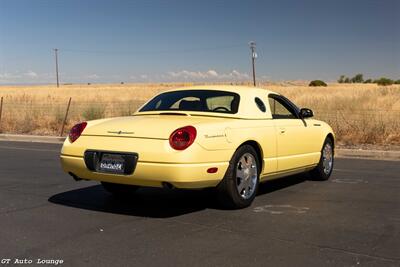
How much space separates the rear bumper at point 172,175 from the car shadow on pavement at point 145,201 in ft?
1.64

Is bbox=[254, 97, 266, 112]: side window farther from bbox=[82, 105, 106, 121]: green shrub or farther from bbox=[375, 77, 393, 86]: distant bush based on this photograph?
bbox=[375, 77, 393, 86]: distant bush

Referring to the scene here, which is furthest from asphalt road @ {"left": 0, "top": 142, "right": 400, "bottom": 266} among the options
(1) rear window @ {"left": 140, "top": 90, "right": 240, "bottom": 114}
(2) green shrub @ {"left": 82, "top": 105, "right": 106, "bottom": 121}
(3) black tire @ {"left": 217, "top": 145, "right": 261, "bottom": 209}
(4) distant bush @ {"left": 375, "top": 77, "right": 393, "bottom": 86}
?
(4) distant bush @ {"left": 375, "top": 77, "right": 393, "bottom": 86}

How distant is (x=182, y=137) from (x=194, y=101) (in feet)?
4.25

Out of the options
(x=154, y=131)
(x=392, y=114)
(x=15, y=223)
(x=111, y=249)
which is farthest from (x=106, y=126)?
(x=392, y=114)

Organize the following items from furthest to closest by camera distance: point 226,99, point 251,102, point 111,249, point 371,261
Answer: point 226,99
point 251,102
point 111,249
point 371,261

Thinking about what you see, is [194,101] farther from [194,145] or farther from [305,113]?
[305,113]

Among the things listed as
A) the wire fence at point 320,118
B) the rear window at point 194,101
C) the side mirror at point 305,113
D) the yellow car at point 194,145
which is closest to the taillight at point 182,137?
the yellow car at point 194,145

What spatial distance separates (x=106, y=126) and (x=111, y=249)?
190 centimetres

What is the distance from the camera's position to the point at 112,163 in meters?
6.02

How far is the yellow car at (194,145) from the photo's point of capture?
229 inches

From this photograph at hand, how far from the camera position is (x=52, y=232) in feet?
17.8

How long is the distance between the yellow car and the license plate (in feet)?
0.04

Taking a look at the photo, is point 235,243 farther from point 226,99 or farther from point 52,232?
point 226,99

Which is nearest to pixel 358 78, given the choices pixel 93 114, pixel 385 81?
pixel 385 81
